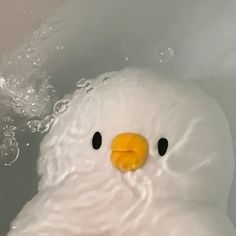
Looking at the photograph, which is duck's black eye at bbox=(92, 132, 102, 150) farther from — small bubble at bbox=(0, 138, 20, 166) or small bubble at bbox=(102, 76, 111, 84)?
small bubble at bbox=(0, 138, 20, 166)

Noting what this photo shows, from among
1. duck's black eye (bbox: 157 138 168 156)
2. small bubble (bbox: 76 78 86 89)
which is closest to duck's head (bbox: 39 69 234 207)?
duck's black eye (bbox: 157 138 168 156)

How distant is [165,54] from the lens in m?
0.95

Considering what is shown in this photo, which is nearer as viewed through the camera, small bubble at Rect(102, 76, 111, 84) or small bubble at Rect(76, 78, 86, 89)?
small bubble at Rect(102, 76, 111, 84)

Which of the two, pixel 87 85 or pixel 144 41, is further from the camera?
pixel 144 41

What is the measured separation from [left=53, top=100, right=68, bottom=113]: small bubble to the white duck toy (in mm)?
50

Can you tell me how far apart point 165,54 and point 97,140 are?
28 centimetres

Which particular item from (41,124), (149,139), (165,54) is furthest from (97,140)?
(165,54)

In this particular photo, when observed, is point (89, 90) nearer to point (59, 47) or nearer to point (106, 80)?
point (106, 80)

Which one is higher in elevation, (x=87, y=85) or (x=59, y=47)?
(x=59, y=47)

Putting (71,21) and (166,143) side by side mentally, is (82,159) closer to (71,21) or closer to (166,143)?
(166,143)

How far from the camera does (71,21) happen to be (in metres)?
0.95

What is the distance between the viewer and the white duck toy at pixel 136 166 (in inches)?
26.6

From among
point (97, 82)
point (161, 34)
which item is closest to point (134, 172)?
point (97, 82)

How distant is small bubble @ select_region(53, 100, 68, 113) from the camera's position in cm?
81
